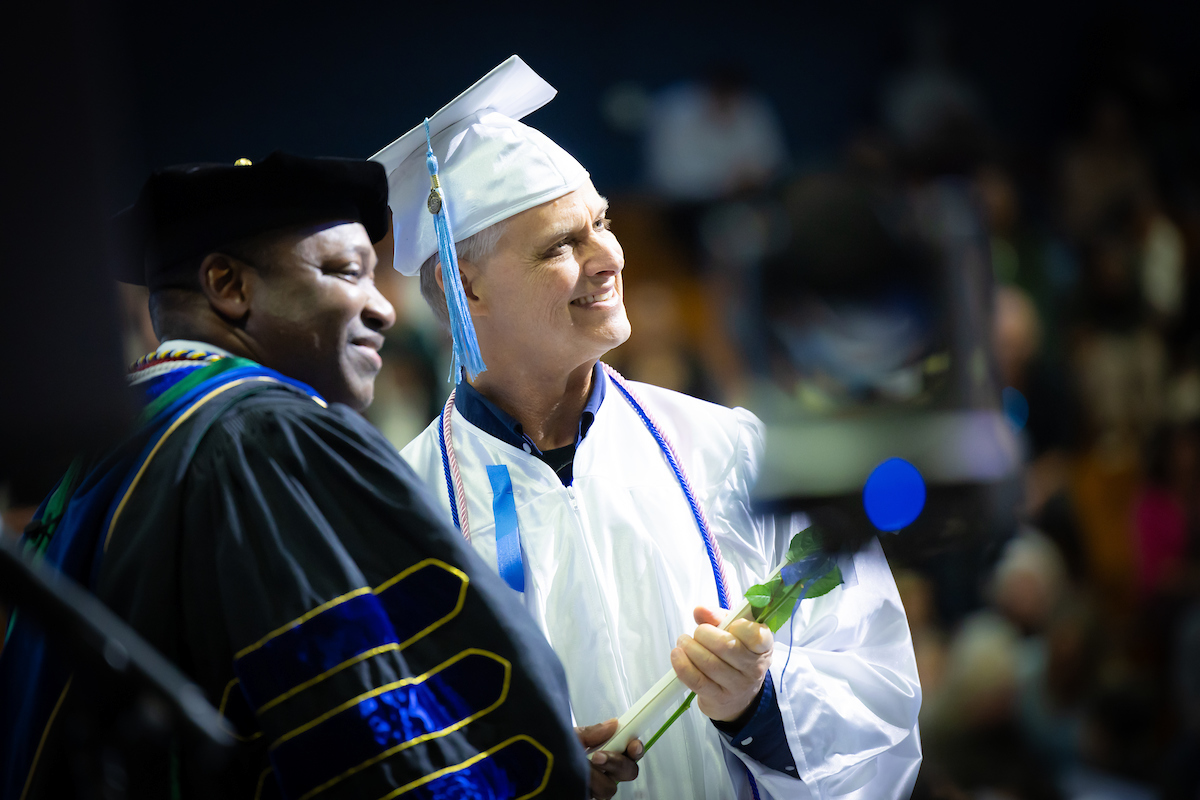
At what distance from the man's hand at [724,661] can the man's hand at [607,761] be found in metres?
0.16

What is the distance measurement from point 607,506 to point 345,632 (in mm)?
821

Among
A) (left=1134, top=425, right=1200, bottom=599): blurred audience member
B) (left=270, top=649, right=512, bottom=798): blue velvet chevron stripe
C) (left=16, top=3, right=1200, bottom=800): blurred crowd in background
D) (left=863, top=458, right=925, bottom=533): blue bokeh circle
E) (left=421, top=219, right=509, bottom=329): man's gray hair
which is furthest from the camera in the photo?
(left=1134, top=425, right=1200, bottom=599): blurred audience member

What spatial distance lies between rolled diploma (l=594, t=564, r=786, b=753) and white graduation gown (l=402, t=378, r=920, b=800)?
0.10 metres

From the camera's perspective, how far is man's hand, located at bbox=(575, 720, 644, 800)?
174 centimetres

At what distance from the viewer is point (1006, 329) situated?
425 cm

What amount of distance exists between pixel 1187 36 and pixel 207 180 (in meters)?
5.29

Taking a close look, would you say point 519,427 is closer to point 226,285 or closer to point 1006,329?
point 226,285

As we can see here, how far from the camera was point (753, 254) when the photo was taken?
153 inches

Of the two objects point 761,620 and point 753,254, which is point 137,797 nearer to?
point 761,620

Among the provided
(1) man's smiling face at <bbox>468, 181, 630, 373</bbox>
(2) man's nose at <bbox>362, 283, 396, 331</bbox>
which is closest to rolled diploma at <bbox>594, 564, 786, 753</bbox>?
(1) man's smiling face at <bbox>468, 181, 630, 373</bbox>

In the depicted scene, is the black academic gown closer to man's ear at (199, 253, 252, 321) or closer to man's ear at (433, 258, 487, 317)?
man's ear at (199, 253, 252, 321)

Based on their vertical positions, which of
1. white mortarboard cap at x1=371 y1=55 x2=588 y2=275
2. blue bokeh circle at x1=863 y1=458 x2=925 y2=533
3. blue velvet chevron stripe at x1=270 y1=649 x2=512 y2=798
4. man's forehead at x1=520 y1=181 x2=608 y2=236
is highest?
white mortarboard cap at x1=371 y1=55 x2=588 y2=275

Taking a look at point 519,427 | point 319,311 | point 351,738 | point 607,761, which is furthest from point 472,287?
point 351,738

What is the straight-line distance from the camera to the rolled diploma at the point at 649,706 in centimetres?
175
